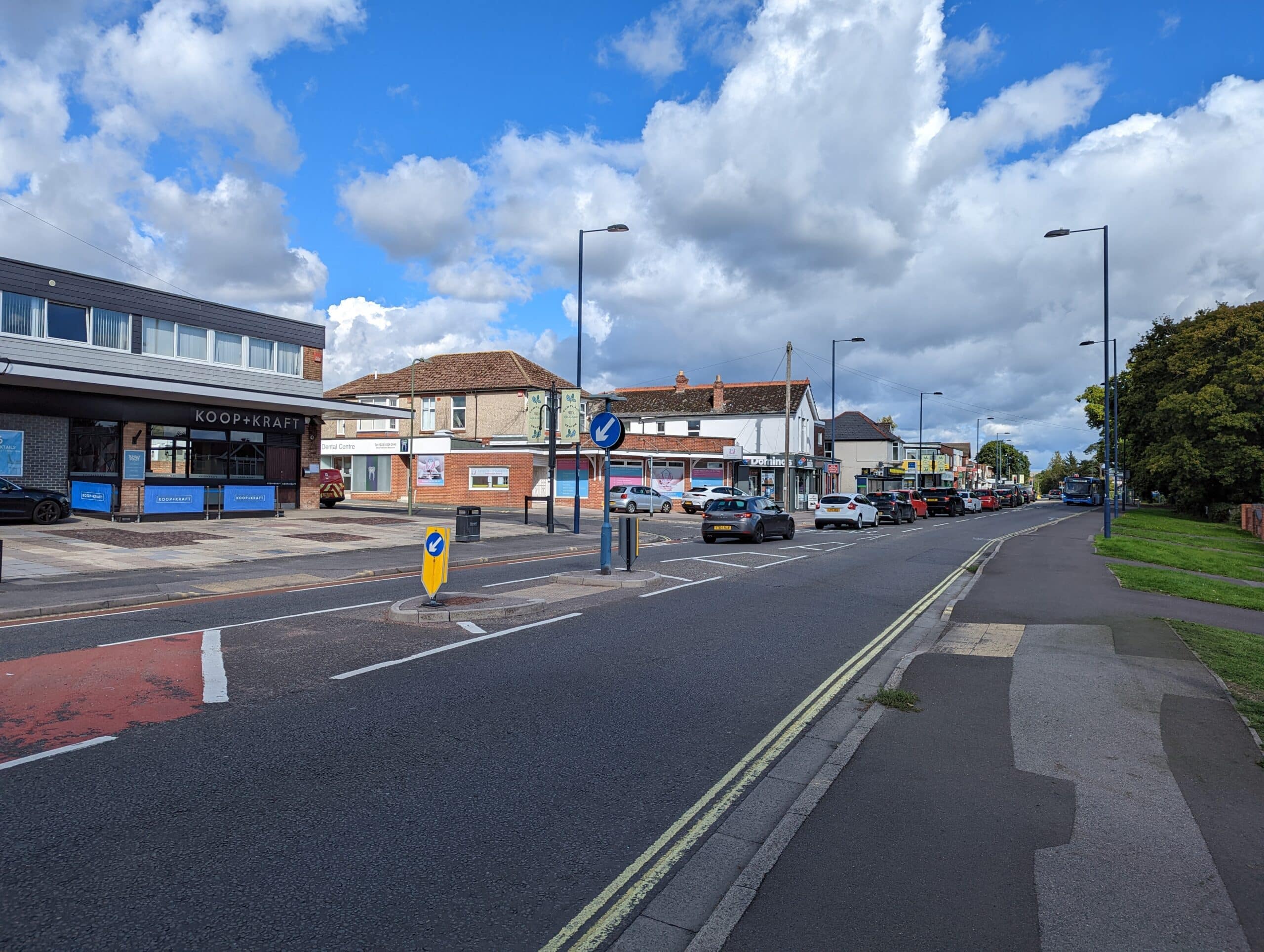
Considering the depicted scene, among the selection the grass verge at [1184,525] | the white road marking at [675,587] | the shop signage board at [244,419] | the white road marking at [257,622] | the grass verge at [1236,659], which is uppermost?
the shop signage board at [244,419]

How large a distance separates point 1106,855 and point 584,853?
2.67m

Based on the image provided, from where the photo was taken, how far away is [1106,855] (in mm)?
4152

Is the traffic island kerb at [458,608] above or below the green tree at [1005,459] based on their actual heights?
below

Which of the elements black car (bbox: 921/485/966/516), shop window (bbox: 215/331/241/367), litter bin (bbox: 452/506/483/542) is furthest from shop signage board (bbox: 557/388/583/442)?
black car (bbox: 921/485/966/516)

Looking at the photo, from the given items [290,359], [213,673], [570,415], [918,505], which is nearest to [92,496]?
[290,359]

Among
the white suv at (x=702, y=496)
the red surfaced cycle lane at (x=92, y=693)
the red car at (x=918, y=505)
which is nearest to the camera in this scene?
the red surfaced cycle lane at (x=92, y=693)

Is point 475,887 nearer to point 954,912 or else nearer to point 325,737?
point 954,912

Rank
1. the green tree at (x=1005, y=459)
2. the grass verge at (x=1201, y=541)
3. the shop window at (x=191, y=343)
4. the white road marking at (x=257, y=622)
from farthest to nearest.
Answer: the green tree at (x=1005, y=459) → the shop window at (x=191, y=343) → the grass verge at (x=1201, y=541) → the white road marking at (x=257, y=622)

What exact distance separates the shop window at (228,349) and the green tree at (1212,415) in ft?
146

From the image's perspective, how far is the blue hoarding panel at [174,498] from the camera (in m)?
24.8

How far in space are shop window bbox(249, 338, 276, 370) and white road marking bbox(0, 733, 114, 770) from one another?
28.3 metres

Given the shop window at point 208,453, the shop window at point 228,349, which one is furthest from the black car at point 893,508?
the shop window at point 228,349

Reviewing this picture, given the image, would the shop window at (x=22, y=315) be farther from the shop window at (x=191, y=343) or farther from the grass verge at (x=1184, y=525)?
the grass verge at (x=1184, y=525)

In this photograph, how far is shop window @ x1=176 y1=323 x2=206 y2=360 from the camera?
28906 millimetres
